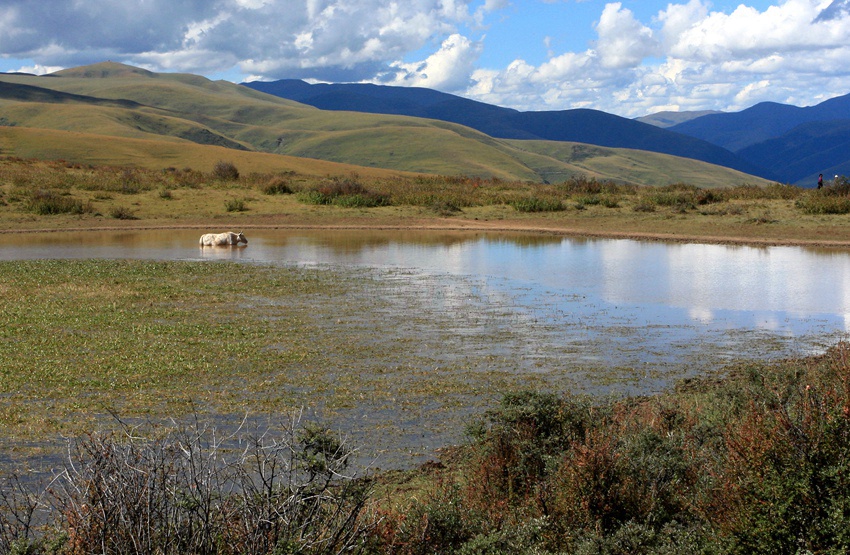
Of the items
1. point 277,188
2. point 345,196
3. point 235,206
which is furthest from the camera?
point 277,188

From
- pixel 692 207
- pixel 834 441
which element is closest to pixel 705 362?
pixel 834 441

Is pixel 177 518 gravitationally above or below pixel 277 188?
below

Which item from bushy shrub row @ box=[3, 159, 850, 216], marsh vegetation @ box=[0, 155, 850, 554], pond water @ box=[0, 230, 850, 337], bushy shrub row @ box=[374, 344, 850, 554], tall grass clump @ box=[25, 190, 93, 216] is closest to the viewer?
marsh vegetation @ box=[0, 155, 850, 554]

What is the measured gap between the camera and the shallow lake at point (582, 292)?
12.6 m

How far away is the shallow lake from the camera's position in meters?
12.6

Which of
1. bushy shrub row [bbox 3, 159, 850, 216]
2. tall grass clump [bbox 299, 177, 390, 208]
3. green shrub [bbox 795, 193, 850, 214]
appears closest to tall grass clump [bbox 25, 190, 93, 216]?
bushy shrub row [bbox 3, 159, 850, 216]

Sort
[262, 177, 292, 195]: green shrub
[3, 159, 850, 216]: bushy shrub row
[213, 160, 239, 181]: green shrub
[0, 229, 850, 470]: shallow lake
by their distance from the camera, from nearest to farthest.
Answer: [0, 229, 850, 470]: shallow lake, [3, 159, 850, 216]: bushy shrub row, [262, 177, 292, 195]: green shrub, [213, 160, 239, 181]: green shrub

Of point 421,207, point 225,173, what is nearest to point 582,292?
point 421,207

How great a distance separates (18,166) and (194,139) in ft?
369

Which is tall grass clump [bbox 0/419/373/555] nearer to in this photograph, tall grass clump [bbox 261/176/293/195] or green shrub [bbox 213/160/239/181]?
tall grass clump [bbox 261/176/293/195]

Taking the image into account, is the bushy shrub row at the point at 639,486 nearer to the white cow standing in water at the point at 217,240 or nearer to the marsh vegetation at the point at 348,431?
the marsh vegetation at the point at 348,431

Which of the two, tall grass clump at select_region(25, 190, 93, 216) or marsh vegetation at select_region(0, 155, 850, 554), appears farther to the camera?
tall grass clump at select_region(25, 190, 93, 216)

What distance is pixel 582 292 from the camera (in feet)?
62.9

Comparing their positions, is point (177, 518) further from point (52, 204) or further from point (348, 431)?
point (52, 204)
